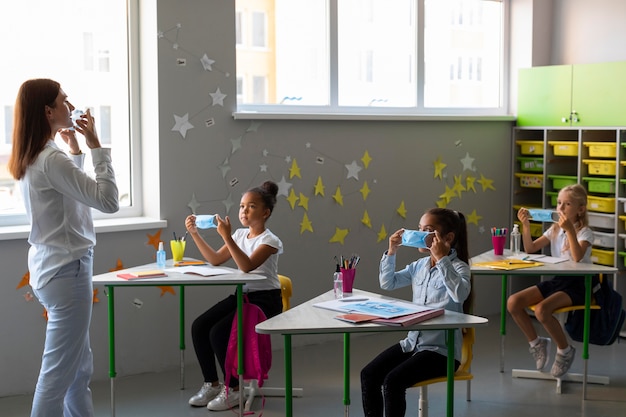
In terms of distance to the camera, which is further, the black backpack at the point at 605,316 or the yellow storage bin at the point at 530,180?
the yellow storage bin at the point at 530,180

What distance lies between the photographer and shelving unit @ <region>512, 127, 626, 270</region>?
217 inches

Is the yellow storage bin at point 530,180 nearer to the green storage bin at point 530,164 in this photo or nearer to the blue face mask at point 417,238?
the green storage bin at point 530,164

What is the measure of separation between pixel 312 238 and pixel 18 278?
1.82 metres

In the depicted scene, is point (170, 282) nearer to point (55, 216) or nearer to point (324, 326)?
point (55, 216)

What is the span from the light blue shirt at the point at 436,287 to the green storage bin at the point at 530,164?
2680 mm

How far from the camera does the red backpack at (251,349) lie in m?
4.09

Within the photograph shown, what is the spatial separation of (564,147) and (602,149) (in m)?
0.32

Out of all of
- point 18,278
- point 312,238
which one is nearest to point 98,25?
point 18,278

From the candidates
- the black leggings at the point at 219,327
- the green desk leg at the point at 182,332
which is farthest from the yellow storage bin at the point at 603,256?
the green desk leg at the point at 182,332

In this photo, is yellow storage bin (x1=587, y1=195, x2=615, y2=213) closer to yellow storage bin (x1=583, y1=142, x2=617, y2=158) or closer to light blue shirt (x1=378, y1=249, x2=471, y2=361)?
yellow storage bin (x1=583, y1=142, x2=617, y2=158)

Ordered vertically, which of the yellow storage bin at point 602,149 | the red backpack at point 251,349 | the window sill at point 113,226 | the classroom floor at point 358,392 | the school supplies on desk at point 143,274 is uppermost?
the yellow storage bin at point 602,149

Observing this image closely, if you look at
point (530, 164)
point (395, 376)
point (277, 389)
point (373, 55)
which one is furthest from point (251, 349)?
point (530, 164)

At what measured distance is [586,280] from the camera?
14.6 feet

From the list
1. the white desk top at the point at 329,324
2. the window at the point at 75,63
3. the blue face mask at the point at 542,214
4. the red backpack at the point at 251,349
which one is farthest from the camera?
the blue face mask at the point at 542,214
